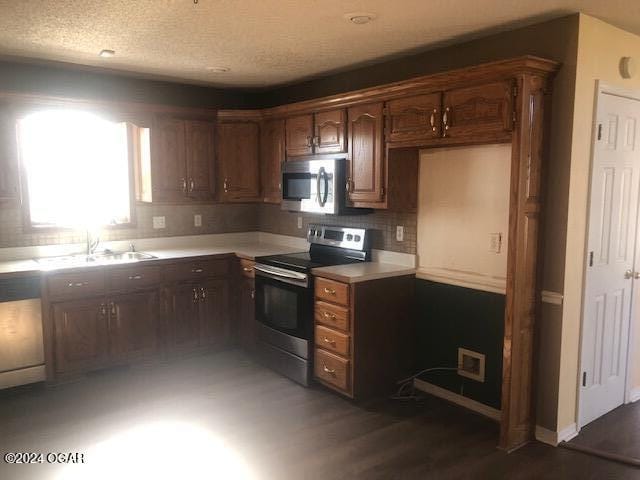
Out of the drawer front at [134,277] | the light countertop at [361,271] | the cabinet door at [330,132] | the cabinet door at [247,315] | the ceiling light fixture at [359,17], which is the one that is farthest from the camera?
the cabinet door at [247,315]

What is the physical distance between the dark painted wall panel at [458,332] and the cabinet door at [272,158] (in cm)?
168

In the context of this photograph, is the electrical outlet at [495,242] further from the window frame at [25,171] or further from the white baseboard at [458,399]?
the window frame at [25,171]

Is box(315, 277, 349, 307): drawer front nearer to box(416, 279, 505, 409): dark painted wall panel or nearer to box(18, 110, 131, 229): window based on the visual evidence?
box(416, 279, 505, 409): dark painted wall panel

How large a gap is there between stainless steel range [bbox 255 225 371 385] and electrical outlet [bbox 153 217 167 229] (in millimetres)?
1227

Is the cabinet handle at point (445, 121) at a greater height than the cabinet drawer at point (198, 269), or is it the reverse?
the cabinet handle at point (445, 121)

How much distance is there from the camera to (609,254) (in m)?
3.21

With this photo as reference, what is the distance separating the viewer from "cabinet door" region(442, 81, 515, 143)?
2.81 metres

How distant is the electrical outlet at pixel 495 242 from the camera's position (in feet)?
10.7

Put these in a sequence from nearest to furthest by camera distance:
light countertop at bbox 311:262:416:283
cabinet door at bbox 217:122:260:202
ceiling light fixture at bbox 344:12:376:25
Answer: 1. ceiling light fixture at bbox 344:12:376:25
2. light countertop at bbox 311:262:416:283
3. cabinet door at bbox 217:122:260:202

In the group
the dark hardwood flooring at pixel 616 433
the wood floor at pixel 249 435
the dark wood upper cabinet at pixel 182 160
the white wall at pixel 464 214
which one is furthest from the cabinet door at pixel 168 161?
the dark hardwood flooring at pixel 616 433

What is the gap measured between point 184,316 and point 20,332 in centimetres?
123

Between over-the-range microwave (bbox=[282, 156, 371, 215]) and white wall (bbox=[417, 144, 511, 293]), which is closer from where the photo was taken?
white wall (bbox=[417, 144, 511, 293])

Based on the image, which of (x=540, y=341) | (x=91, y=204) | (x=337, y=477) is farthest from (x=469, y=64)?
(x=91, y=204)

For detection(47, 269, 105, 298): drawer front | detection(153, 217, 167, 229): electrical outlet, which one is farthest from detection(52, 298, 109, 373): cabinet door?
detection(153, 217, 167, 229): electrical outlet
